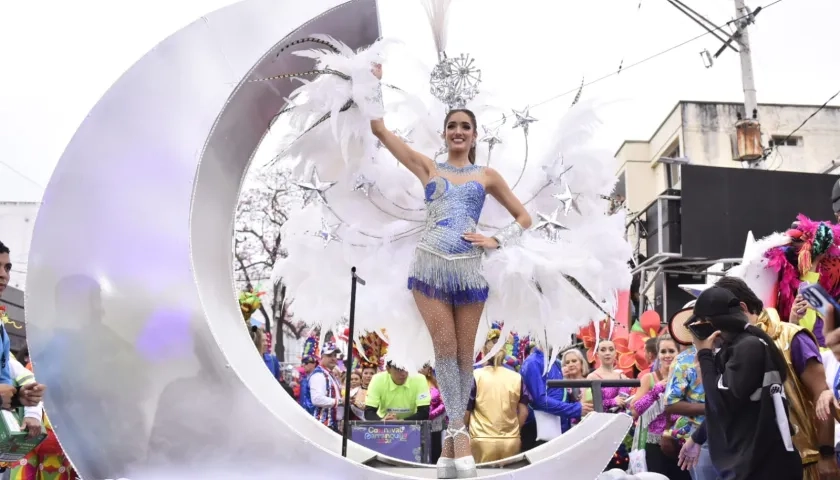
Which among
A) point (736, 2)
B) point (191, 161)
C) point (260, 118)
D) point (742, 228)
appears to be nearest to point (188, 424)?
point (191, 161)

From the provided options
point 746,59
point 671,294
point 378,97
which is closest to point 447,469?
point 378,97

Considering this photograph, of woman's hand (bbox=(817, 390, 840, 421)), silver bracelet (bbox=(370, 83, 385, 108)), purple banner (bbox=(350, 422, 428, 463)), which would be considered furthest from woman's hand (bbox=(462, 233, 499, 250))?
purple banner (bbox=(350, 422, 428, 463))

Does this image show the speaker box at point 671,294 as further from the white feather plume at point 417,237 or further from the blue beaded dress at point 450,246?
the blue beaded dress at point 450,246

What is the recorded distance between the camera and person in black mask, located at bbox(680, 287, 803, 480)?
9.47 feet

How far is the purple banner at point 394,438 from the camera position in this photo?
558cm

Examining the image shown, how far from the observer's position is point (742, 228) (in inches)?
469

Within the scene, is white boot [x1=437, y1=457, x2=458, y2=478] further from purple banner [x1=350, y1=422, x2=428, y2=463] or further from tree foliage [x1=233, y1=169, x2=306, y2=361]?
tree foliage [x1=233, y1=169, x2=306, y2=361]

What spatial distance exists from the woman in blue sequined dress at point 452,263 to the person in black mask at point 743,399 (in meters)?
1.04

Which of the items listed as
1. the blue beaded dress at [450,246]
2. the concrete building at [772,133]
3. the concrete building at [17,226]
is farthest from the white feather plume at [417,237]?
the concrete building at [17,226]

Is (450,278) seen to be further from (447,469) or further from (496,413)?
(496,413)

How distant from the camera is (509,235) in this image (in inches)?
148

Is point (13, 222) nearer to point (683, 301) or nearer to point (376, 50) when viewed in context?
point (683, 301)

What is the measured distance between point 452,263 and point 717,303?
1.19 metres

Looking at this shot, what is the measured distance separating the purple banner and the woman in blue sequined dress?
208cm
